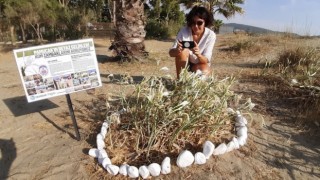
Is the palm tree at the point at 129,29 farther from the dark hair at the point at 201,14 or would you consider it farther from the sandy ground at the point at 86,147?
the dark hair at the point at 201,14

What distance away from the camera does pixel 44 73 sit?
8.75 feet

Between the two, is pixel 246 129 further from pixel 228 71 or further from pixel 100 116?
pixel 228 71

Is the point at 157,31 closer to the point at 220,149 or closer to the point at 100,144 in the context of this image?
the point at 100,144

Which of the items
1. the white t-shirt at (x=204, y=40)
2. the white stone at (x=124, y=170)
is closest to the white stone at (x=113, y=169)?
the white stone at (x=124, y=170)

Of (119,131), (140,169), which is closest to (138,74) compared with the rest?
(119,131)

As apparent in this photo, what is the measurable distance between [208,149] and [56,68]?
1.51 m

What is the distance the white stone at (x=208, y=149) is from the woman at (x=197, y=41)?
4.24ft

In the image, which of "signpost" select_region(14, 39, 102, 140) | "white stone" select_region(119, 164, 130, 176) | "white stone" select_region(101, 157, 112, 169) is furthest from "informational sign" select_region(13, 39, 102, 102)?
"white stone" select_region(119, 164, 130, 176)

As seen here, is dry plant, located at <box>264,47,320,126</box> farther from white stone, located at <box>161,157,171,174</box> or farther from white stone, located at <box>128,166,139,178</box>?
white stone, located at <box>128,166,139,178</box>

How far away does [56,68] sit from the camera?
2711mm

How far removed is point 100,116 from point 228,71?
2754 millimetres

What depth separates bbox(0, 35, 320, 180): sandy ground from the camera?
2.45 m

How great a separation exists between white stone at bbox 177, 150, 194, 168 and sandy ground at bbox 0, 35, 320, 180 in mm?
47

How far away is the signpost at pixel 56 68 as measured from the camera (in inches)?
102
